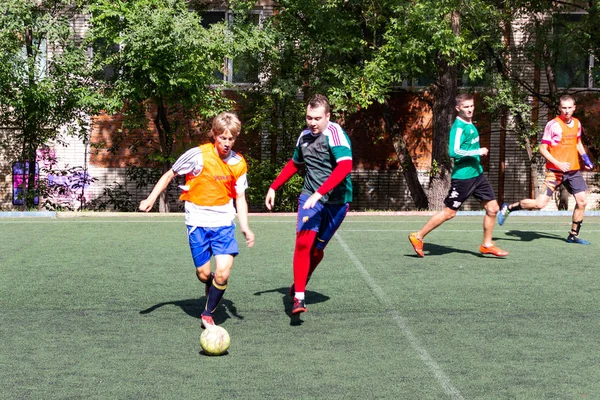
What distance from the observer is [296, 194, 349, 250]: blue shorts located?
7398 mm

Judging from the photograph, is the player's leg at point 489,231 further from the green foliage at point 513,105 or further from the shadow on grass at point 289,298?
the green foliage at point 513,105

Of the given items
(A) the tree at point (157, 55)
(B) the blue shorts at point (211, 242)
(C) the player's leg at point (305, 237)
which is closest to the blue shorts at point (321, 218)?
(C) the player's leg at point (305, 237)

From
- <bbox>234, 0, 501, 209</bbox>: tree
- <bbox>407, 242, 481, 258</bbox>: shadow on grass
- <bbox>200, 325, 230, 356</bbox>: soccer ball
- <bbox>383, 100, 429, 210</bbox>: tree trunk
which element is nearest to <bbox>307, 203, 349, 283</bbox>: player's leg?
<bbox>200, 325, 230, 356</bbox>: soccer ball

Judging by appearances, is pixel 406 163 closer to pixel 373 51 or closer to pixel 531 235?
pixel 373 51

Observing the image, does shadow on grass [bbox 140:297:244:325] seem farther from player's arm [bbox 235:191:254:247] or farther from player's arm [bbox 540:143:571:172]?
player's arm [bbox 540:143:571:172]

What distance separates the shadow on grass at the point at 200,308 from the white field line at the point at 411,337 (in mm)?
1395

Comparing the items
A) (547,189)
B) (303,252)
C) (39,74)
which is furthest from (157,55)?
(303,252)

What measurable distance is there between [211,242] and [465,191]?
4.42 meters

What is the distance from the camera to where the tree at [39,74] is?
18516mm

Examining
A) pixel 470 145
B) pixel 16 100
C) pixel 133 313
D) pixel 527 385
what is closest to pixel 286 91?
pixel 16 100

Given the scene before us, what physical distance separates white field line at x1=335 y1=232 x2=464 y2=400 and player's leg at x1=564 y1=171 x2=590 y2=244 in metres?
3.27

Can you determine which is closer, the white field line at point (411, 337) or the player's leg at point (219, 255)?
the white field line at point (411, 337)

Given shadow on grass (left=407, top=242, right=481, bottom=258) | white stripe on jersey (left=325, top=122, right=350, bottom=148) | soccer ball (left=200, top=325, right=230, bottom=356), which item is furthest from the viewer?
shadow on grass (left=407, top=242, right=481, bottom=258)

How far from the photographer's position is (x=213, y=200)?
6891mm
